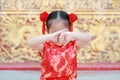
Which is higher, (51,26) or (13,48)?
(51,26)

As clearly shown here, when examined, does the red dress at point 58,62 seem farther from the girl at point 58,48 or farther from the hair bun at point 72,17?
the hair bun at point 72,17

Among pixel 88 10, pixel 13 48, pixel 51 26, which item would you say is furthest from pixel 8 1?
pixel 51 26

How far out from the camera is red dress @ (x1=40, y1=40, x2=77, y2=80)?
5.22 ft

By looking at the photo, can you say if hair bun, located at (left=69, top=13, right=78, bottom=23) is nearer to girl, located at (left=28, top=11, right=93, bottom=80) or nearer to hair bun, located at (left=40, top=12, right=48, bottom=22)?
girl, located at (left=28, top=11, right=93, bottom=80)

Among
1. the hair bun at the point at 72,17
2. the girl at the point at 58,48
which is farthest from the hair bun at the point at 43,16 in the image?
the hair bun at the point at 72,17

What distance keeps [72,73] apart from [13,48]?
1.26m

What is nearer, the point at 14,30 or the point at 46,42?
the point at 46,42

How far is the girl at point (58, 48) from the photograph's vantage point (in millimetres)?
1585

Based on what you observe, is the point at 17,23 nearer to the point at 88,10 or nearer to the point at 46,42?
the point at 88,10

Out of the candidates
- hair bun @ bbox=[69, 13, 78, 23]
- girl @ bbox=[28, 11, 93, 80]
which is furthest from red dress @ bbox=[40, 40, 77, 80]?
hair bun @ bbox=[69, 13, 78, 23]

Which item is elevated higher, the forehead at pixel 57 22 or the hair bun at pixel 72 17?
the hair bun at pixel 72 17

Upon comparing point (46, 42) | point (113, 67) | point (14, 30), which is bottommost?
point (113, 67)

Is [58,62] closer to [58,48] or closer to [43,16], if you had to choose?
[58,48]

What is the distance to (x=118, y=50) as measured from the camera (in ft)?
9.20
